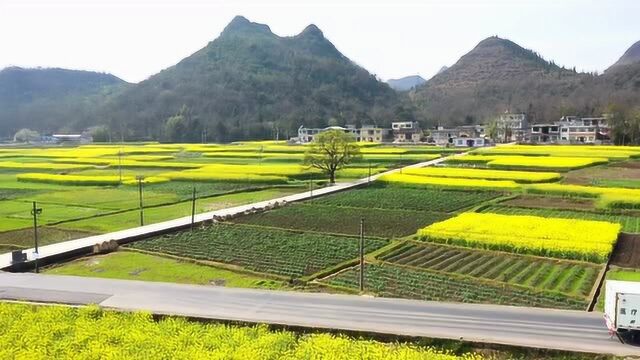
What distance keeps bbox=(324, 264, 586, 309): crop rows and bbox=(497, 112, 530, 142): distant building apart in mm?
101596

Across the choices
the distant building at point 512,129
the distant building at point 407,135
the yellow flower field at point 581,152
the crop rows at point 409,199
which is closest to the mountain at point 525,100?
the distant building at point 512,129

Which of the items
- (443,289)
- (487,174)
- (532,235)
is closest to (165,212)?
(532,235)

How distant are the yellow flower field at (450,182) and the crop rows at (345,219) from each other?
11.9 metres

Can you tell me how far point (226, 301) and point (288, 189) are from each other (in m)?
32.6

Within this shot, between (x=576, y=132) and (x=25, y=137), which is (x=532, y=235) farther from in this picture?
(x=25, y=137)

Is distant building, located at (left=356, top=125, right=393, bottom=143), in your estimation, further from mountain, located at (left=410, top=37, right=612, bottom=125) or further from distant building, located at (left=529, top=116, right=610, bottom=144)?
mountain, located at (left=410, top=37, right=612, bottom=125)

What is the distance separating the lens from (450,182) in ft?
166

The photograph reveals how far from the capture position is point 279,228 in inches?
1323

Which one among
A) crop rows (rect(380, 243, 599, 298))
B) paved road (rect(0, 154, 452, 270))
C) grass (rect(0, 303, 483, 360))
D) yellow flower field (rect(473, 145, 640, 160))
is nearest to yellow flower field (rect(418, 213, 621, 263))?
crop rows (rect(380, 243, 599, 298))

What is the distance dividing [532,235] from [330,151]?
28.5 metres

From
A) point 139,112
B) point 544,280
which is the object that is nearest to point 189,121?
point 139,112

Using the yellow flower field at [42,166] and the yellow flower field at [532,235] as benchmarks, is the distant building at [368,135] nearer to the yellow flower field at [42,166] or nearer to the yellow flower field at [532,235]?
the yellow flower field at [42,166]

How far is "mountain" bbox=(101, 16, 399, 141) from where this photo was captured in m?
142

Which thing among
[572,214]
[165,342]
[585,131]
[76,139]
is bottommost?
[165,342]
